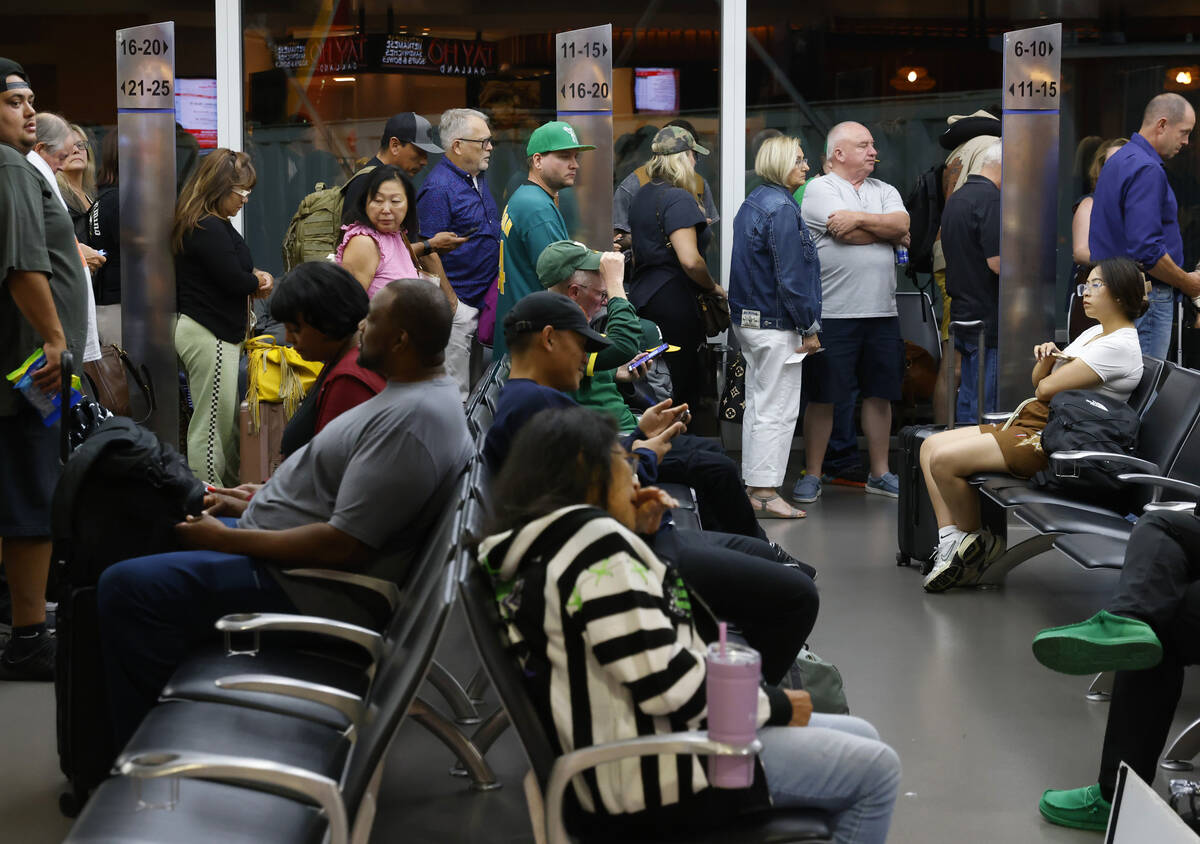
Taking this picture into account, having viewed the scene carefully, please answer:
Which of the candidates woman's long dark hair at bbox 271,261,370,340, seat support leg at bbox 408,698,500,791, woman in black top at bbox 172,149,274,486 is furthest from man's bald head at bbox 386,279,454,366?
woman in black top at bbox 172,149,274,486

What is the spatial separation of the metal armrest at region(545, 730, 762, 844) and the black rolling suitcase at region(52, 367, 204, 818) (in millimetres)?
1636

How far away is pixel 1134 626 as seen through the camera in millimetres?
3521

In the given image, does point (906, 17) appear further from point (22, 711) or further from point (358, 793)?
point (358, 793)

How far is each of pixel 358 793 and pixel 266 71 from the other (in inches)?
292

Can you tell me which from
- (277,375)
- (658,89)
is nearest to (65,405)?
(277,375)

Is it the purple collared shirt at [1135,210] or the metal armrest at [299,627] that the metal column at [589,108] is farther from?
the metal armrest at [299,627]

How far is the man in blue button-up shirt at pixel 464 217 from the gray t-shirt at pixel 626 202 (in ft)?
4.00

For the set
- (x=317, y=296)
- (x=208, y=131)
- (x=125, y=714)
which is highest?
(x=208, y=131)

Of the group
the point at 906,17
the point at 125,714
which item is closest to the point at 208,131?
the point at 906,17

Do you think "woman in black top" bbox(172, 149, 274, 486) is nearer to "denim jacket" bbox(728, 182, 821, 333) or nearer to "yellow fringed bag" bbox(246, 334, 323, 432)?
"yellow fringed bag" bbox(246, 334, 323, 432)

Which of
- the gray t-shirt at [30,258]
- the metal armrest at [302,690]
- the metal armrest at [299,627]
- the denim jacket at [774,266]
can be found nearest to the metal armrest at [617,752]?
the metal armrest at [302,690]

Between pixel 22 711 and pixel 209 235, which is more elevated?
pixel 209 235

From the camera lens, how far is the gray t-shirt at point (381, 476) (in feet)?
11.6

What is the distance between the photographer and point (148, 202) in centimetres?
728
